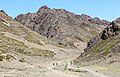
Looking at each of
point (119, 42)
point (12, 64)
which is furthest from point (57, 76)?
point (119, 42)

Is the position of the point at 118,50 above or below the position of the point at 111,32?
below

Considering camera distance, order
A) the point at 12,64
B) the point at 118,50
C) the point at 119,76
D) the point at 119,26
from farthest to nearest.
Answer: the point at 119,26
the point at 118,50
the point at 12,64
the point at 119,76

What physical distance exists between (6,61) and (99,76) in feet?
129

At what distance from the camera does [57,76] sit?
52.1m

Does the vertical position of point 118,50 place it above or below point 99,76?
above

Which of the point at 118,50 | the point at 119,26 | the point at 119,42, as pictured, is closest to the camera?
the point at 118,50

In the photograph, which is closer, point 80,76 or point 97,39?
point 80,76

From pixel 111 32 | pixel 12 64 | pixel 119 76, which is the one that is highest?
pixel 111 32

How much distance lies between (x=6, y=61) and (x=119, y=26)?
67541 mm

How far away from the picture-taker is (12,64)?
274 feet

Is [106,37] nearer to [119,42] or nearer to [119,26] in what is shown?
[119,26]

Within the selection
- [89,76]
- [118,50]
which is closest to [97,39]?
[118,50]

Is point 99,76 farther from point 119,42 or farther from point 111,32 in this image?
point 111,32

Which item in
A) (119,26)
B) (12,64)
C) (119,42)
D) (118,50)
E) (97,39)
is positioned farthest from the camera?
(97,39)
